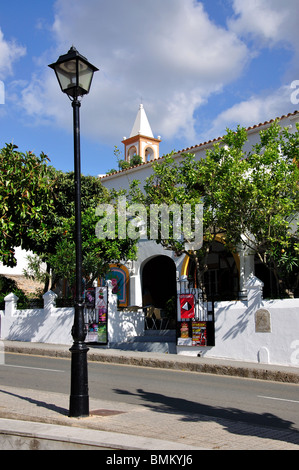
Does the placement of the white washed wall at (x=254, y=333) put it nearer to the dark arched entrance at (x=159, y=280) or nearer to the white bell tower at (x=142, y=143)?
the dark arched entrance at (x=159, y=280)

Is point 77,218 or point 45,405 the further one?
point 45,405

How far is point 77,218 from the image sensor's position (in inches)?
293

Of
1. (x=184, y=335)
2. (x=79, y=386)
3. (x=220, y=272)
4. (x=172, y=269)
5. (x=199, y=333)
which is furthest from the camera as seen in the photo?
(x=172, y=269)

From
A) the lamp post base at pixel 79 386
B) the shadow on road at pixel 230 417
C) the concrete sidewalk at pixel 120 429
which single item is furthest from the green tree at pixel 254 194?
the lamp post base at pixel 79 386

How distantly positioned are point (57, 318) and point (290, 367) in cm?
1007

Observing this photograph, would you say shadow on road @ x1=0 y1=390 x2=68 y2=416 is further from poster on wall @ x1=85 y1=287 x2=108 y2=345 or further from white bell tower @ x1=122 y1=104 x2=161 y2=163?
white bell tower @ x1=122 y1=104 x2=161 y2=163

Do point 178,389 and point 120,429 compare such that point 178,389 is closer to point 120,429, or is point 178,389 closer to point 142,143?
point 120,429

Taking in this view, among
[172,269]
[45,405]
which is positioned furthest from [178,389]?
[172,269]

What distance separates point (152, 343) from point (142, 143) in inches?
873

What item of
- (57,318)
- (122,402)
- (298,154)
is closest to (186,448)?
(122,402)

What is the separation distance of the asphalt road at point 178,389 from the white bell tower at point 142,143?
24.3 metres

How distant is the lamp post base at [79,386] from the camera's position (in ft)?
22.5

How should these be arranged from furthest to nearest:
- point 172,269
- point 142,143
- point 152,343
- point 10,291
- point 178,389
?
point 142,143 < point 10,291 < point 172,269 < point 152,343 < point 178,389

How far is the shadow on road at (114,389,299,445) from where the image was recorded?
6.27 metres
